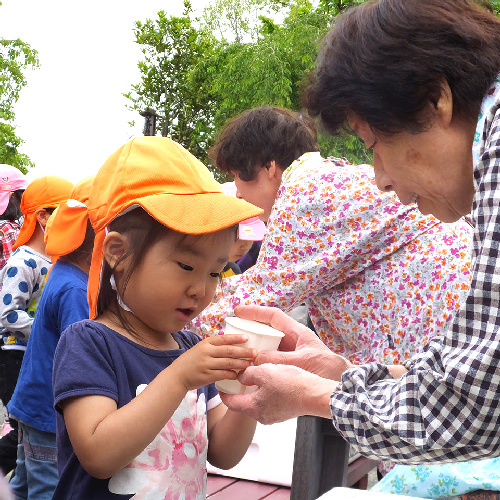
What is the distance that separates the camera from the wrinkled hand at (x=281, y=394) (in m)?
1.86

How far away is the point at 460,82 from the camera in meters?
1.77

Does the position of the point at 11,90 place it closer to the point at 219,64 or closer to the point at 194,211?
the point at 219,64

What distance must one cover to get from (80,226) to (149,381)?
1.58m

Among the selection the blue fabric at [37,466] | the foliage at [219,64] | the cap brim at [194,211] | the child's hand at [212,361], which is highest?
the foliage at [219,64]

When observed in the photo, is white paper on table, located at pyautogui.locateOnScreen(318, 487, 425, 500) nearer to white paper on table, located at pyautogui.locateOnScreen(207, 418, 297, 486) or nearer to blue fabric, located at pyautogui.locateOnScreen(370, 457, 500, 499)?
blue fabric, located at pyautogui.locateOnScreen(370, 457, 500, 499)

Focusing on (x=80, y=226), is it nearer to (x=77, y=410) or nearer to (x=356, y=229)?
(x=356, y=229)

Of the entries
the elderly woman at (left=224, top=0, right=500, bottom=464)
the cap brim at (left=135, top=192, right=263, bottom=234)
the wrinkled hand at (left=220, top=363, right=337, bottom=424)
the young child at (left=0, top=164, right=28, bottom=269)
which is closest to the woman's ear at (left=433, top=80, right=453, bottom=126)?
the elderly woman at (left=224, top=0, right=500, bottom=464)

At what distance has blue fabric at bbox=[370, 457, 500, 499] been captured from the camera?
2232 millimetres

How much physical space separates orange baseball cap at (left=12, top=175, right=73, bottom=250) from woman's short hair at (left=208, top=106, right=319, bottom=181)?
4.54 ft

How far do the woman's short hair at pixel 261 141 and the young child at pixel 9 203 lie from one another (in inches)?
117

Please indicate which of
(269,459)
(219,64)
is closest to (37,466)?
(269,459)

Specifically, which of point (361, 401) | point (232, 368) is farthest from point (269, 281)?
point (361, 401)

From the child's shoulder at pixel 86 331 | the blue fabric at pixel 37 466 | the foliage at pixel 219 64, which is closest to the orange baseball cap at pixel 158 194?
the child's shoulder at pixel 86 331

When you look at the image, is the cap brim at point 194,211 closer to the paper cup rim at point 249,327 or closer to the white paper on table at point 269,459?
the paper cup rim at point 249,327
